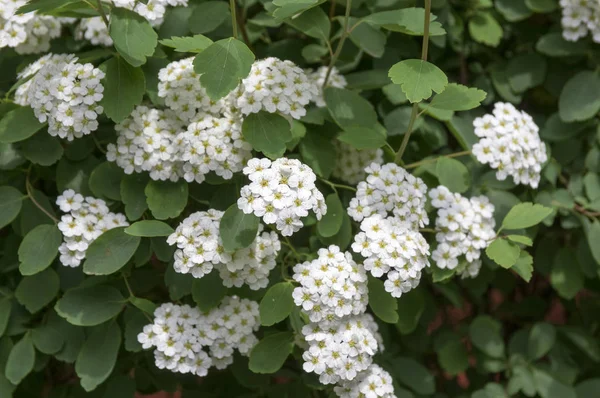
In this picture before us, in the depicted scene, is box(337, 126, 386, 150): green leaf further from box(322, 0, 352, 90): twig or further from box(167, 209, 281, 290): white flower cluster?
box(167, 209, 281, 290): white flower cluster

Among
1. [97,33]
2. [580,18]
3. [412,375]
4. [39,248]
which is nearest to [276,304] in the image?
[39,248]

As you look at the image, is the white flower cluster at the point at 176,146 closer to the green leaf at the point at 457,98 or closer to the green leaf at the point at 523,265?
the green leaf at the point at 457,98

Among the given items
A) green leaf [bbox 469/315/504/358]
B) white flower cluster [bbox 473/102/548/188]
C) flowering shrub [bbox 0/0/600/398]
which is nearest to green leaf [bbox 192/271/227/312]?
flowering shrub [bbox 0/0/600/398]

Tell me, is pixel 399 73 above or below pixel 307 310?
A: above

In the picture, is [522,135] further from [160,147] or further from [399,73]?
[160,147]

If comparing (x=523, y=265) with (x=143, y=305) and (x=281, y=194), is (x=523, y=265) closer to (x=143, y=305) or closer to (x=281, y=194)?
(x=281, y=194)

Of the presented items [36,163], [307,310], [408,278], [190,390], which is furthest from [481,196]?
A: [36,163]

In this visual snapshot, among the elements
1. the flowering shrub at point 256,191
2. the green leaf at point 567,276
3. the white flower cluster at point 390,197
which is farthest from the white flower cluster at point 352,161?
the green leaf at point 567,276
